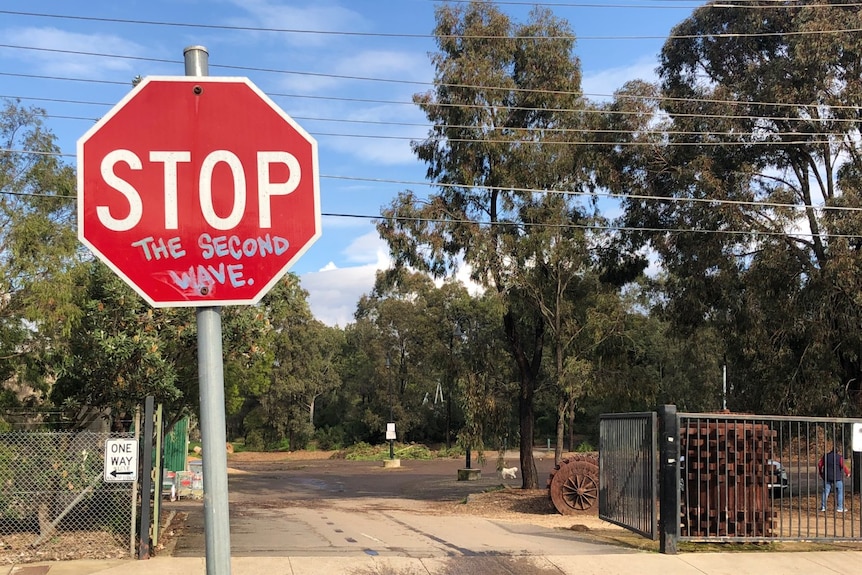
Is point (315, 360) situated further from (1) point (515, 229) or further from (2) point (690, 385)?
(1) point (515, 229)

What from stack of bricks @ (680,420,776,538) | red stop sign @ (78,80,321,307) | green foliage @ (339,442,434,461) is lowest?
green foliage @ (339,442,434,461)

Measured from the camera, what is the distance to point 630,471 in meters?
10.1

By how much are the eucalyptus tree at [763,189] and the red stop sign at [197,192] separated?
17.8m

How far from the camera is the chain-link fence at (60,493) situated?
381 inches

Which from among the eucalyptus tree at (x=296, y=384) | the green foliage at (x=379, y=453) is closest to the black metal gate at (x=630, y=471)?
the green foliage at (x=379, y=453)

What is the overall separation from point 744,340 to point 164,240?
21.4 meters

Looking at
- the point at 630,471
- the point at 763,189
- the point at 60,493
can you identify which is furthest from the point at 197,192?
the point at 763,189

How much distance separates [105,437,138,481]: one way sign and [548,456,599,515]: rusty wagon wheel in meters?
11.2

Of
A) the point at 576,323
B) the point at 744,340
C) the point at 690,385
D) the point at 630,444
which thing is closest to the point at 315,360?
the point at 690,385

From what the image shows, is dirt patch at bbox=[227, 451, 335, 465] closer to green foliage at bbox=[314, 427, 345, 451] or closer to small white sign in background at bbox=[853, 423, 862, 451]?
green foliage at bbox=[314, 427, 345, 451]

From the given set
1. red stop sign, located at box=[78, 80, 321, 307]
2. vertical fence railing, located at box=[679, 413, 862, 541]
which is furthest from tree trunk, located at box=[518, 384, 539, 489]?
red stop sign, located at box=[78, 80, 321, 307]

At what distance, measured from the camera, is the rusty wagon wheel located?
18109mm

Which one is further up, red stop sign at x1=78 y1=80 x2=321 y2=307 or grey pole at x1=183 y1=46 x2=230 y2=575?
red stop sign at x1=78 y1=80 x2=321 y2=307

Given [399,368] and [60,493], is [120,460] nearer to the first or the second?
[60,493]
